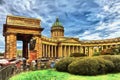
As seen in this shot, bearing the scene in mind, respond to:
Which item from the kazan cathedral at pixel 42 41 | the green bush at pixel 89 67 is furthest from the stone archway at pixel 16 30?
the green bush at pixel 89 67

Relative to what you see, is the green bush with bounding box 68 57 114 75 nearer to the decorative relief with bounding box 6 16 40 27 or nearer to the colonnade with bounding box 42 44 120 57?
the decorative relief with bounding box 6 16 40 27

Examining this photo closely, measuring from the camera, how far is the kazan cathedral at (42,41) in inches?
1527

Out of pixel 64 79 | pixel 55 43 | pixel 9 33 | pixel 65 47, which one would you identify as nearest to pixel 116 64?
pixel 64 79

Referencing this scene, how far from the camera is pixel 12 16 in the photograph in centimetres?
3850

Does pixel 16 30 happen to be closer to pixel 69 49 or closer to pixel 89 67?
pixel 89 67

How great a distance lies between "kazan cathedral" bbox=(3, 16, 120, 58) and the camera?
38.8 m

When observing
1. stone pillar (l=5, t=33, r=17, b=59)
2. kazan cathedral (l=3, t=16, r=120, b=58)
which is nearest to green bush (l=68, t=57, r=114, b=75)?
kazan cathedral (l=3, t=16, r=120, b=58)

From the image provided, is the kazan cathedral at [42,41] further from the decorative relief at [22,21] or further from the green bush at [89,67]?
the green bush at [89,67]

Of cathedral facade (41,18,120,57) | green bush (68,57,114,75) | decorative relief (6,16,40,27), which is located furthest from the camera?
cathedral facade (41,18,120,57)

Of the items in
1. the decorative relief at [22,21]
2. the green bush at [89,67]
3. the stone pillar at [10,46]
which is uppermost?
the decorative relief at [22,21]

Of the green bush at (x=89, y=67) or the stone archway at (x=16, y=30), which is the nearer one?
the green bush at (x=89, y=67)

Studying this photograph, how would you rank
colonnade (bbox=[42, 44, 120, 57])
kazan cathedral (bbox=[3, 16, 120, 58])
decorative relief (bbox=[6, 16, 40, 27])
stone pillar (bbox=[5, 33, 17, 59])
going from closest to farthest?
stone pillar (bbox=[5, 33, 17, 59])
decorative relief (bbox=[6, 16, 40, 27])
kazan cathedral (bbox=[3, 16, 120, 58])
colonnade (bbox=[42, 44, 120, 57])

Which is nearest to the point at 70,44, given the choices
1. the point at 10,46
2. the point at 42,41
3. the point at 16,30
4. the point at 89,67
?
the point at 42,41

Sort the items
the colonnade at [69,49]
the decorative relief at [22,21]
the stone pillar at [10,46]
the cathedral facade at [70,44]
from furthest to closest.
A: the colonnade at [69,49] → the cathedral facade at [70,44] → the decorative relief at [22,21] → the stone pillar at [10,46]
